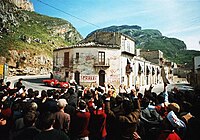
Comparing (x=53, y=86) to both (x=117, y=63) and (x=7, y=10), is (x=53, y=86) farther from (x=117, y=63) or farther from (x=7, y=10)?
(x=7, y=10)

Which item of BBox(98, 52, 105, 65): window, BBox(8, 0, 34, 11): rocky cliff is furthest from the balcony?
BBox(8, 0, 34, 11): rocky cliff

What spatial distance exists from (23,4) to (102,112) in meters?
138

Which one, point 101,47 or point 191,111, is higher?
point 101,47

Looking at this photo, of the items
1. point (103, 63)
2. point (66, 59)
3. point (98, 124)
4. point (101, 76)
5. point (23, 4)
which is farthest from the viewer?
point (23, 4)

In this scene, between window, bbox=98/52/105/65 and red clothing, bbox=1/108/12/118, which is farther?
window, bbox=98/52/105/65

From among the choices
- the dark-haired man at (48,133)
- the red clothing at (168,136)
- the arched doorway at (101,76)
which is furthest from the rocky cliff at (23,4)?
the red clothing at (168,136)

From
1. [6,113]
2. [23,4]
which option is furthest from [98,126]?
[23,4]

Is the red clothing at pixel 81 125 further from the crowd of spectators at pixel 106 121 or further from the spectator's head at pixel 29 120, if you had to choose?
the spectator's head at pixel 29 120

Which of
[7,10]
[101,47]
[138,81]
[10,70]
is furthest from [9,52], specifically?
[138,81]

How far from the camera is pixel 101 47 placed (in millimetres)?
32000

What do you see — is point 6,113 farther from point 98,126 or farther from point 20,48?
point 20,48

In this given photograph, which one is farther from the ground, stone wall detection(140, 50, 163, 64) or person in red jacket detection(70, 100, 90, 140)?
stone wall detection(140, 50, 163, 64)

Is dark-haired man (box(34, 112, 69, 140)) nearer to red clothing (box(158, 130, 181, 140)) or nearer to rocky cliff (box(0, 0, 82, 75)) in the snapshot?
red clothing (box(158, 130, 181, 140))

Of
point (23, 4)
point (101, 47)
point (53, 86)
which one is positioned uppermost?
point (23, 4)
